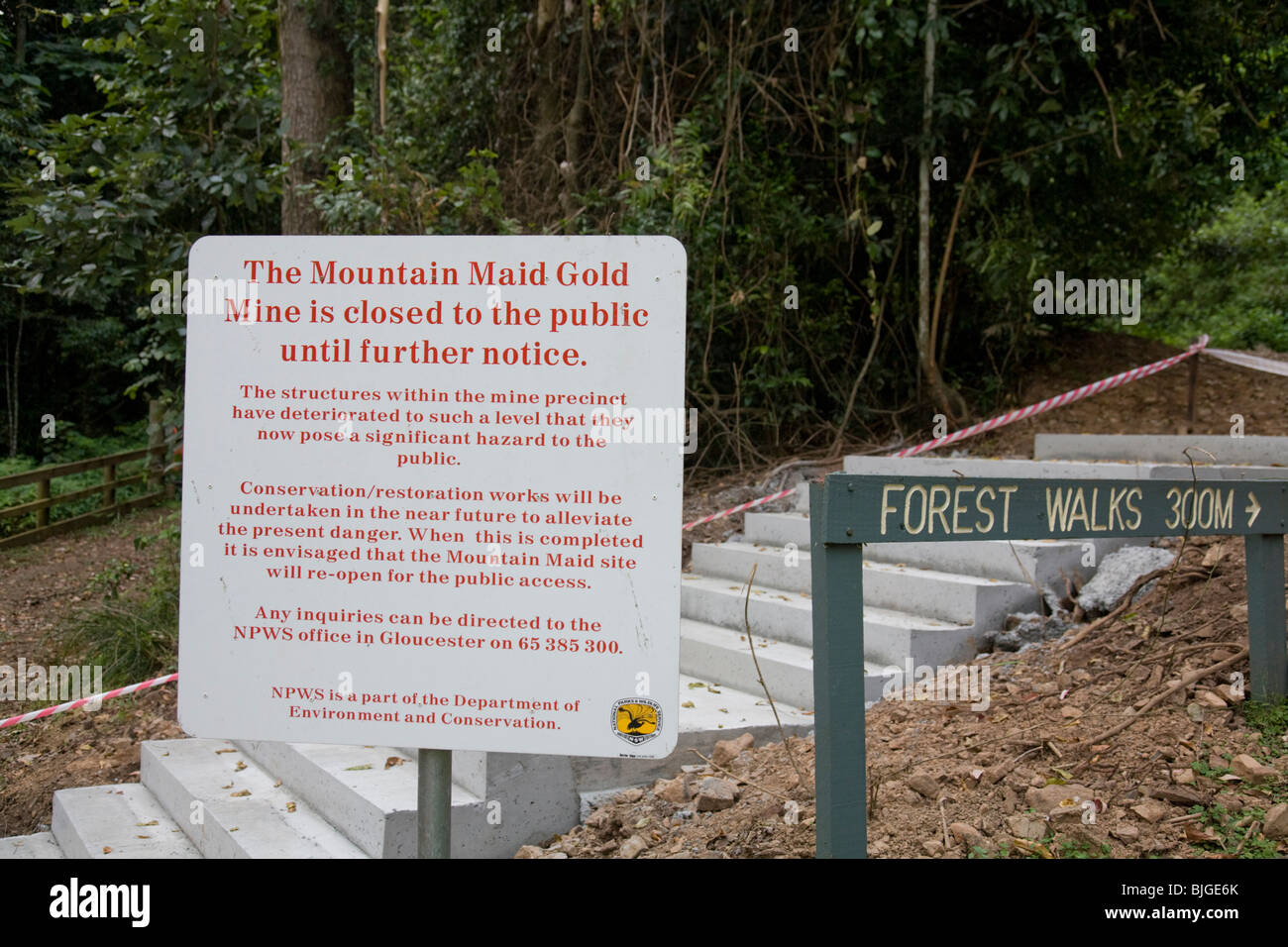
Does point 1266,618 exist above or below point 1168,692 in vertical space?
above

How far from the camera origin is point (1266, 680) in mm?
3607

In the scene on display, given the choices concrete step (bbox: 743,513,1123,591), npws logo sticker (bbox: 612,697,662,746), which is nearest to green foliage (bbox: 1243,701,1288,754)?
concrete step (bbox: 743,513,1123,591)

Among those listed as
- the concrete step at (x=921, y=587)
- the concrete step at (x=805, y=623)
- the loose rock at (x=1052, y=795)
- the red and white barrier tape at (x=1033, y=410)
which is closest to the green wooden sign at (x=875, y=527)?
the loose rock at (x=1052, y=795)

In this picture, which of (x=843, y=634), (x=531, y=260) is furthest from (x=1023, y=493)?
(x=531, y=260)

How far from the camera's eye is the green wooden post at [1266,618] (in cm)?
361

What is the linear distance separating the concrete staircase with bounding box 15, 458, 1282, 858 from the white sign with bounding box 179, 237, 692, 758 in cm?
74

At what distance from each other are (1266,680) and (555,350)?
3.00 m

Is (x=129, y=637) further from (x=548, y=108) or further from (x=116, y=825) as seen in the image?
(x=548, y=108)

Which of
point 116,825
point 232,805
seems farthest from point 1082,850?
point 116,825

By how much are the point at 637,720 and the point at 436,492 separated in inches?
22.3

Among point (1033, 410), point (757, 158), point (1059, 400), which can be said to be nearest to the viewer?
point (1033, 410)

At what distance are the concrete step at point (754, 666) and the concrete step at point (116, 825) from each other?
7.02 feet

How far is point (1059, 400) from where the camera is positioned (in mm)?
7867

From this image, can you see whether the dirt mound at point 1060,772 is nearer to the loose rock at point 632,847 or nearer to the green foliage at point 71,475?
the loose rock at point 632,847
